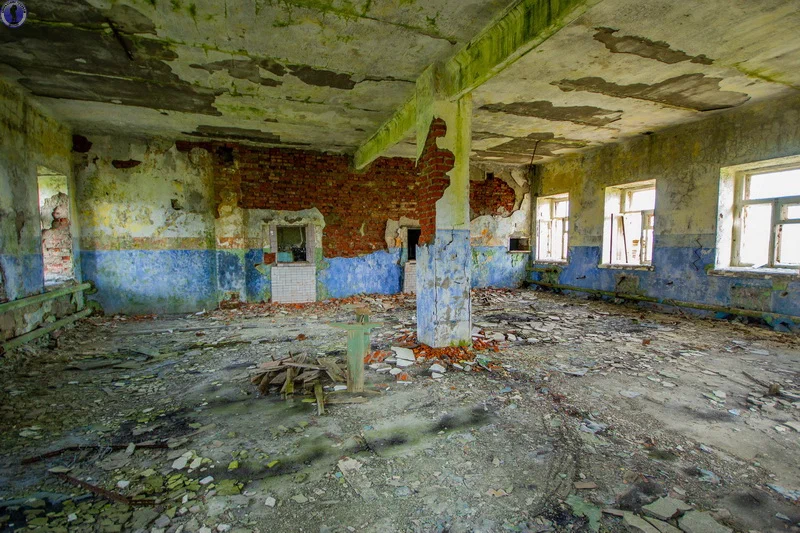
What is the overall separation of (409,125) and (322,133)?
83.3 inches

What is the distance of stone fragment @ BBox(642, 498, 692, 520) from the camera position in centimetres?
179

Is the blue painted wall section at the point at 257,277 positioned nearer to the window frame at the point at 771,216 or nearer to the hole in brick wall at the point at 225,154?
the hole in brick wall at the point at 225,154

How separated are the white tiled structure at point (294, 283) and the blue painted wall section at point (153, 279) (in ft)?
3.83

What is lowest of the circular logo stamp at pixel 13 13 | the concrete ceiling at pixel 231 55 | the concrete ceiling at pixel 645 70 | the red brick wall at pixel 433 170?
the red brick wall at pixel 433 170

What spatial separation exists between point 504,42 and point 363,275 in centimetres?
595

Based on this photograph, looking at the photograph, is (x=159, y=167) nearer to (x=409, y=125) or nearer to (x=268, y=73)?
(x=268, y=73)

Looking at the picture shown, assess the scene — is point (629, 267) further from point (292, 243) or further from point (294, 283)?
point (292, 243)

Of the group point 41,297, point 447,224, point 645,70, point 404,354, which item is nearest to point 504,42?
point 447,224

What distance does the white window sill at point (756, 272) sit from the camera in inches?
205

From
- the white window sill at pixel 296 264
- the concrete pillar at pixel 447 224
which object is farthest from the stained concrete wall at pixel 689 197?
the white window sill at pixel 296 264

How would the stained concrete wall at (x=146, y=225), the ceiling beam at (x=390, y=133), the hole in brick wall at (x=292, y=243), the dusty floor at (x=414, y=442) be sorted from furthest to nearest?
the hole in brick wall at (x=292, y=243) < the stained concrete wall at (x=146, y=225) < the ceiling beam at (x=390, y=133) < the dusty floor at (x=414, y=442)

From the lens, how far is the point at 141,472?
2.14 m

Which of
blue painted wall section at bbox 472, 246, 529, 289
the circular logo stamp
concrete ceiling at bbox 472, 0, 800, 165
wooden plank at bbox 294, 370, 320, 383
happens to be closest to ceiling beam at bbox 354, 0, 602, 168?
concrete ceiling at bbox 472, 0, 800, 165

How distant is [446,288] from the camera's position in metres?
4.24
